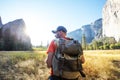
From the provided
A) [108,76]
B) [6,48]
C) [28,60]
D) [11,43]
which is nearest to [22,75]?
[28,60]

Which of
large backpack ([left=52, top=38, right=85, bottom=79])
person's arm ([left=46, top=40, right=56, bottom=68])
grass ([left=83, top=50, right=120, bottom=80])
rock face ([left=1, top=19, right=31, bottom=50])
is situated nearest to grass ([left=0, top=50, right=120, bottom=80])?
grass ([left=83, top=50, right=120, bottom=80])

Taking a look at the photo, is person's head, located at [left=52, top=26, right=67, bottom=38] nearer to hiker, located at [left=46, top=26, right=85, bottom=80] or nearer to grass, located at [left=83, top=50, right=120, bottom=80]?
hiker, located at [left=46, top=26, right=85, bottom=80]

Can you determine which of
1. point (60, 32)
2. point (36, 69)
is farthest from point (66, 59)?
point (36, 69)

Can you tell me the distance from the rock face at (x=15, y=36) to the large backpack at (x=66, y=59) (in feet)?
167

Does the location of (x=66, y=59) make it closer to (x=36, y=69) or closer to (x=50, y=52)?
(x=50, y=52)

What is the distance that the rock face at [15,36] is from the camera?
2357 inches

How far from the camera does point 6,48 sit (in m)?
56.4

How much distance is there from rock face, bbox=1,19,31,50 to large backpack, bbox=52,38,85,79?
50784 millimetres

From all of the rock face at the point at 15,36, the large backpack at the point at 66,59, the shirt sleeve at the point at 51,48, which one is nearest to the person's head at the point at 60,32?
the large backpack at the point at 66,59

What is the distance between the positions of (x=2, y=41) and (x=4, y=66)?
4416 cm

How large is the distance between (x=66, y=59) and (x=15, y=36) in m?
61.0

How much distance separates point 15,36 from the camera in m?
65.9

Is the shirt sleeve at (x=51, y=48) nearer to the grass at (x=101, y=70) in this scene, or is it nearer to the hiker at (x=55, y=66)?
the hiker at (x=55, y=66)

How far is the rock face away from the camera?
59872mm
